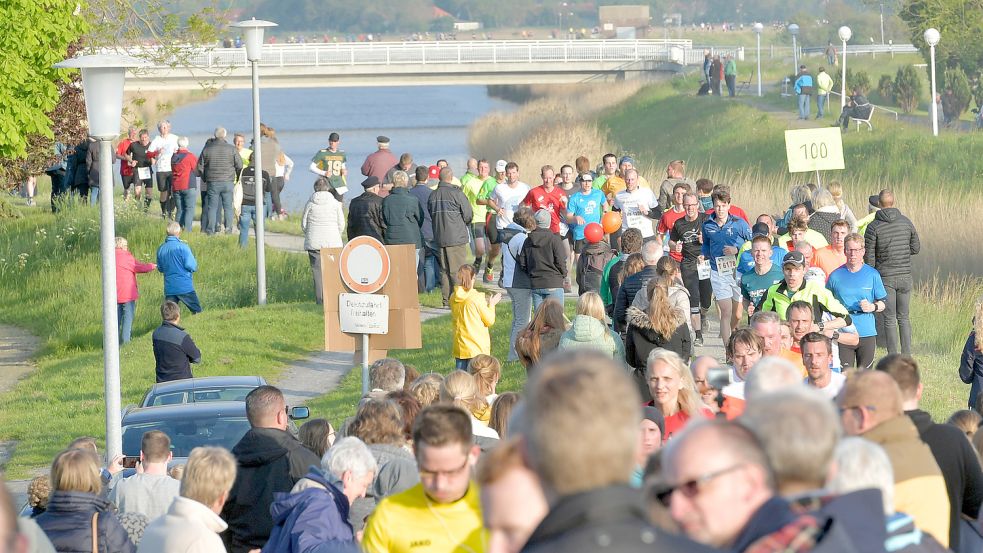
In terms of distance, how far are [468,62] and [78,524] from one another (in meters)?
67.1

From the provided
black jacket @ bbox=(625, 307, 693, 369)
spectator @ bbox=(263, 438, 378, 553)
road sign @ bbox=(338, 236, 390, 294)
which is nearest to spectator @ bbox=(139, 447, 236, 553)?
spectator @ bbox=(263, 438, 378, 553)

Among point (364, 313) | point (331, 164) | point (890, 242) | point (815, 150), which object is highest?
point (331, 164)

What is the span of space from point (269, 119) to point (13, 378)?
2582 inches

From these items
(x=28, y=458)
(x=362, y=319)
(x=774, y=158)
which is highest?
(x=774, y=158)

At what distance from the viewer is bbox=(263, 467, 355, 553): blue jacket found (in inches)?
233

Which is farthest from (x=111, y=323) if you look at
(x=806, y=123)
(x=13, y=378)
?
(x=806, y=123)

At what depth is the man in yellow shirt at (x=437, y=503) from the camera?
489cm

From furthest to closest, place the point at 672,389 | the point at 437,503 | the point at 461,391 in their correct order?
the point at 461,391 < the point at 672,389 < the point at 437,503

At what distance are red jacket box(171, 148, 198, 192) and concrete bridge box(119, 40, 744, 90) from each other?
4383cm

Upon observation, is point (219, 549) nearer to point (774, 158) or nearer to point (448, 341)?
point (448, 341)

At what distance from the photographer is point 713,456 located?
3396 millimetres

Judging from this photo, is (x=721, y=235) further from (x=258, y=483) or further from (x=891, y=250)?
(x=258, y=483)

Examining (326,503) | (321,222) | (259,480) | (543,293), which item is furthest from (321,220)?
(326,503)

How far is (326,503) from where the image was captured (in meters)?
5.98
